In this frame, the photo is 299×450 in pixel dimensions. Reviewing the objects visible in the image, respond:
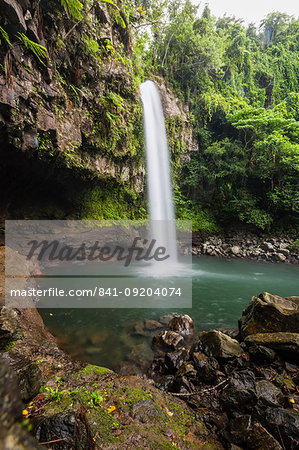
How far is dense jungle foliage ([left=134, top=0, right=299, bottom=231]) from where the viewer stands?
14.6 m

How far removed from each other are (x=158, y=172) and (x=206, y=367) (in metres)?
13.1

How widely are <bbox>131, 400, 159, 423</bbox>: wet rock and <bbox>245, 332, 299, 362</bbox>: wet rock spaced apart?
5.96 feet

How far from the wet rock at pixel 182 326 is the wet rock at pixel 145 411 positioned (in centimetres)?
237

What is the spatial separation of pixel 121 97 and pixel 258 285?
11.2 metres

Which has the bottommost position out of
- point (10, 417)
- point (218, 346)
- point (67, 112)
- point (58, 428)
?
point (218, 346)

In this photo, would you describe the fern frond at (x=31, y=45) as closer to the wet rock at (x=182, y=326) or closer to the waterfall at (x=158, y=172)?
the wet rock at (x=182, y=326)

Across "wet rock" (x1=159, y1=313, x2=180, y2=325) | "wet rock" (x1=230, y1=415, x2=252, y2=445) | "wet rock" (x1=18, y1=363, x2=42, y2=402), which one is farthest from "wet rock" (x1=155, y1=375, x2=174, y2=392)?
"wet rock" (x1=159, y1=313, x2=180, y2=325)

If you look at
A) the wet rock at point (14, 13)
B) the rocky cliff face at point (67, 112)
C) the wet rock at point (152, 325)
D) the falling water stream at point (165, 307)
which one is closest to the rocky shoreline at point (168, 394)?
the falling water stream at point (165, 307)

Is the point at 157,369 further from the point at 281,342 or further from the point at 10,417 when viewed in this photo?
the point at 10,417

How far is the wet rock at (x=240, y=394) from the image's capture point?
2225 millimetres

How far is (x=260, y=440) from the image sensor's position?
172 cm

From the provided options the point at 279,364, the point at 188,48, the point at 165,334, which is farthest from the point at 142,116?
the point at 279,364

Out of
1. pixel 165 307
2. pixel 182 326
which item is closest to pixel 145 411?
pixel 182 326

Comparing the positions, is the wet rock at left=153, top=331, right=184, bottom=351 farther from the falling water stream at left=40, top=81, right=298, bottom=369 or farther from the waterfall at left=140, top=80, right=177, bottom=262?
the waterfall at left=140, top=80, right=177, bottom=262
